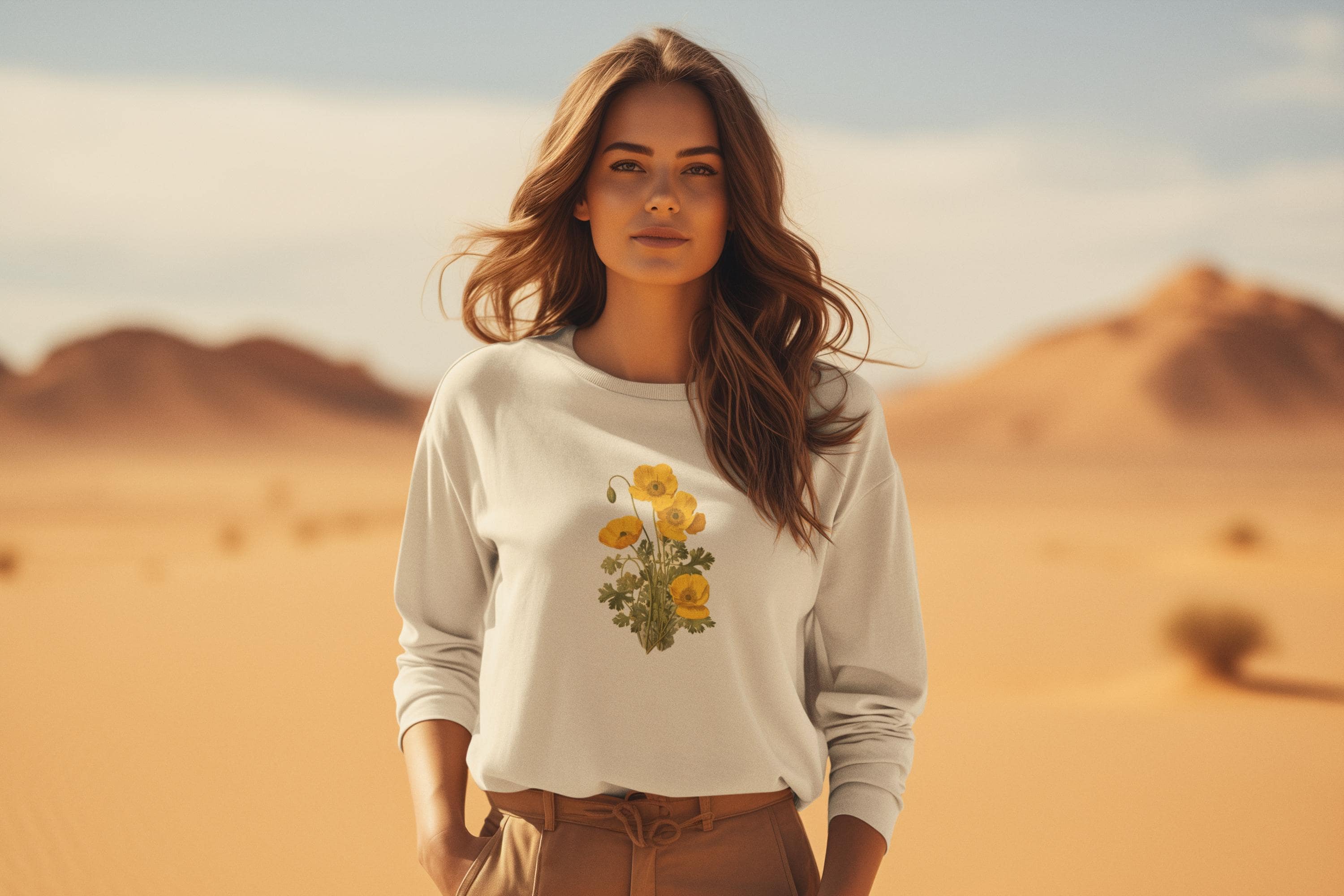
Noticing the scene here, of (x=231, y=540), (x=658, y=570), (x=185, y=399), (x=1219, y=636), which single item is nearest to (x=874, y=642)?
(x=658, y=570)

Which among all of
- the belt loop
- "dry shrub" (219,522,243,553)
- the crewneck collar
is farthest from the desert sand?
the crewneck collar

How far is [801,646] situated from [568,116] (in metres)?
0.93

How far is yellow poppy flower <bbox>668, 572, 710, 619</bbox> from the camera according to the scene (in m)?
1.71

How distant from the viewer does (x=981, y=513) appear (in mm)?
31391

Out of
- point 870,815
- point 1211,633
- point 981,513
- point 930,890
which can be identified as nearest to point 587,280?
point 870,815

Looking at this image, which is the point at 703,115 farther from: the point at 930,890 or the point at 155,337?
the point at 155,337

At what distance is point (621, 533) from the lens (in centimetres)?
174

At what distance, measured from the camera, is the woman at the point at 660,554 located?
171 centimetres

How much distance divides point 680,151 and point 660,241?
14cm

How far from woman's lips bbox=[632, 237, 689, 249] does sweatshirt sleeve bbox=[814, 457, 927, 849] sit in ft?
1.37

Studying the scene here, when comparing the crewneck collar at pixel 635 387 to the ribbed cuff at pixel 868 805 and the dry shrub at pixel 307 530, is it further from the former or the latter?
the dry shrub at pixel 307 530

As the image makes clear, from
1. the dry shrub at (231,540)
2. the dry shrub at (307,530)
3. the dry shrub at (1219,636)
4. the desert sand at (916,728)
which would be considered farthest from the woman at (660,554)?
the dry shrub at (307,530)

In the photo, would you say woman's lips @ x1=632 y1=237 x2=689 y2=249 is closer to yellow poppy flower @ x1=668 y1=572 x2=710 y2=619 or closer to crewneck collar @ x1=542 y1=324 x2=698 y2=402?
crewneck collar @ x1=542 y1=324 x2=698 y2=402

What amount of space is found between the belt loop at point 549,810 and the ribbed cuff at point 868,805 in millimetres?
409
